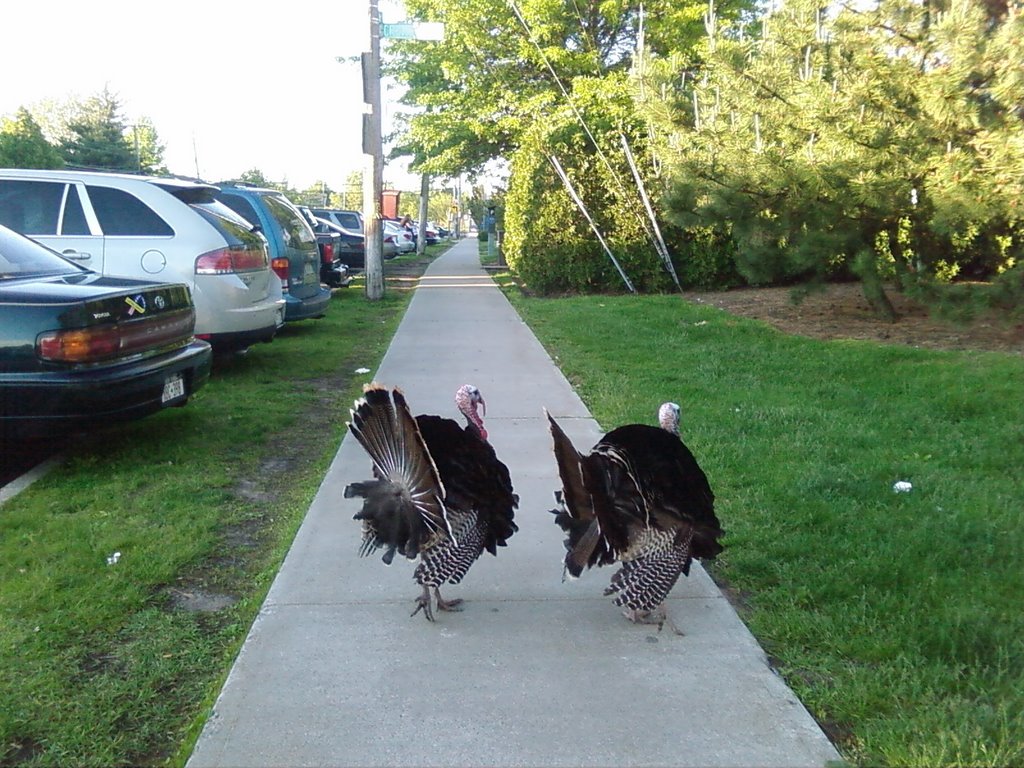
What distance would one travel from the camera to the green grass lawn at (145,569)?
327cm

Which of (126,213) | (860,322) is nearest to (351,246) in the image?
(860,322)

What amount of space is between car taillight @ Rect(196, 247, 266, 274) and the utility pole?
8064 mm

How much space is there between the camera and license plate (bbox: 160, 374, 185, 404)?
6.21 meters

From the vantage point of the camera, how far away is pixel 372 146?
53.6ft

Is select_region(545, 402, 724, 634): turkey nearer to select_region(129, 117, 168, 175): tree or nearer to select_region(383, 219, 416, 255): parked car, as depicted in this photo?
select_region(383, 219, 416, 255): parked car

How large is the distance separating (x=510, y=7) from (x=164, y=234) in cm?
1392

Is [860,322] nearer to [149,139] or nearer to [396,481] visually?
[396,481]

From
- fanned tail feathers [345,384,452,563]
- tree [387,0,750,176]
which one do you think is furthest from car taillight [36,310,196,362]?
tree [387,0,750,176]

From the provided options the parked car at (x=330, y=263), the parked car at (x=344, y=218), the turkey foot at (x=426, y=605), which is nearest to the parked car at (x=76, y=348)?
the turkey foot at (x=426, y=605)

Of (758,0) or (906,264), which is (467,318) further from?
(758,0)

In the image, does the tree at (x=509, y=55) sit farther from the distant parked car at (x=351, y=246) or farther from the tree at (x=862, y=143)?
the tree at (x=862, y=143)

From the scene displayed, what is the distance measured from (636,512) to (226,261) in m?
5.57

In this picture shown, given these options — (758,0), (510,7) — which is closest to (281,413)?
(510,7)

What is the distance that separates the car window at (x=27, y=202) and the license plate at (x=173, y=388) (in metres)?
2.63
